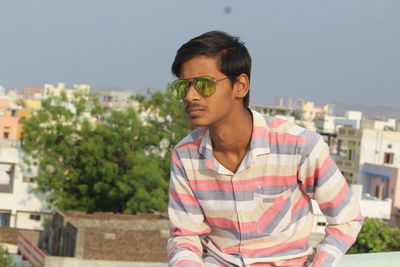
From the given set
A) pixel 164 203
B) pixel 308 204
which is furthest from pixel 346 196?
pixel 164 203

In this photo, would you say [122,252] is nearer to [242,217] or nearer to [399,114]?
[242,217]

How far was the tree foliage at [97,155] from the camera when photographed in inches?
995

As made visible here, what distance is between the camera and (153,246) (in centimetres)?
1827

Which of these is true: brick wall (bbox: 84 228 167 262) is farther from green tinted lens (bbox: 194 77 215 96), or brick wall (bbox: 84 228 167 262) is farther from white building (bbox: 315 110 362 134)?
white building (bbox: 315 110 362 134)

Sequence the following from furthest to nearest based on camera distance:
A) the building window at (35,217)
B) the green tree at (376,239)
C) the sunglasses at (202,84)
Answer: the building window at (35,217)
the green tree at (376,239)
the sunglasses at (202,84)

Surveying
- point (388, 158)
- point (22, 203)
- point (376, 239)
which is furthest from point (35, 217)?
point (388, 158)

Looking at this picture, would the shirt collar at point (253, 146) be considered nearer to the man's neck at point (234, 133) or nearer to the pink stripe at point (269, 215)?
the man's neck at point (234, 133)

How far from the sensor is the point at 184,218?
2.34 m

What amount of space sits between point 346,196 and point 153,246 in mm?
16358

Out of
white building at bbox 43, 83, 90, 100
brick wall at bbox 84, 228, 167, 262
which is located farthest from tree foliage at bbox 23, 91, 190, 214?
brick wall at bbox 84, 228, 167, 262

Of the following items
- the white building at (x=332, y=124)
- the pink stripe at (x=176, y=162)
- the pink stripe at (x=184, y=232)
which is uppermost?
the pink stripe at (x=176, y=162)

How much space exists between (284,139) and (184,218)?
43 centimetres

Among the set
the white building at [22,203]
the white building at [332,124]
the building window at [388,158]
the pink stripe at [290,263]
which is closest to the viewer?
the pink stripe at [290,263]

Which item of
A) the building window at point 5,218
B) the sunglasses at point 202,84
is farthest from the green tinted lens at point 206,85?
the building window at point 5,218
